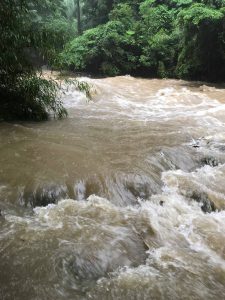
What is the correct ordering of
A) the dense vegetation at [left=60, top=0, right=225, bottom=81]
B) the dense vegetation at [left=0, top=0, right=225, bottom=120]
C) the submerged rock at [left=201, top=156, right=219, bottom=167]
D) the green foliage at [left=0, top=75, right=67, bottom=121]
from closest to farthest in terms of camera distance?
1. the submerged rock at [left=201, top=156, right=219, bottom=167]
2. the dense vegetation at [left=0, top=0, right=225, bottom=120]
3. the green foliage at [left=0, top=75, right=67, bottom=121]
4. the dense vegetation at [left=60, top=0, right=225, bottom=81]

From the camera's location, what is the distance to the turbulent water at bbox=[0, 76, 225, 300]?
3.31 m

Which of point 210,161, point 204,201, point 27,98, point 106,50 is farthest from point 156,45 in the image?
point 204,201

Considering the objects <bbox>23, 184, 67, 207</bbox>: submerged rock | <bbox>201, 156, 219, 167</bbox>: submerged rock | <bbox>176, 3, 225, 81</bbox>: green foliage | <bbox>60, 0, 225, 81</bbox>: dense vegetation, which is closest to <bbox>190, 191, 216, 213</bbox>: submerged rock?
<bbox>201, 156, 219, 167</bbox>: submerged rock

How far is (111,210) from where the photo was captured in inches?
180

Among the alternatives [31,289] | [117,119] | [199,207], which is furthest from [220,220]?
[117,119]

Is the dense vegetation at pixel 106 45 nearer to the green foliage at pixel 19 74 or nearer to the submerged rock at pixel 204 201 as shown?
the green foliage at pixel 19 74

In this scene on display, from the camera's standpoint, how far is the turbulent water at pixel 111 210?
3.31m

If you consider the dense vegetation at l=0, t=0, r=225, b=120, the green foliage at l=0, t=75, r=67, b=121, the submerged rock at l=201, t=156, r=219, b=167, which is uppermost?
the dense vegetation at l=0, t=0, r=225, b=120

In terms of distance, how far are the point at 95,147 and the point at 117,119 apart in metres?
2.64

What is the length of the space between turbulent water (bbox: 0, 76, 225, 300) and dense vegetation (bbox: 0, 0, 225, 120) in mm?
760

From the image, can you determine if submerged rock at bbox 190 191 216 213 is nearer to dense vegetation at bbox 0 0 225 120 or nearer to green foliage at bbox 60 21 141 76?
dense vegetation at bbox 0 0 225 120

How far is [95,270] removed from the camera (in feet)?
11.2

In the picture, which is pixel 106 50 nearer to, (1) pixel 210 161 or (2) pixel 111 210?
(1) pixel 210 161

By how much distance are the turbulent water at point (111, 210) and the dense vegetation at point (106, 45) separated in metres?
0.76
